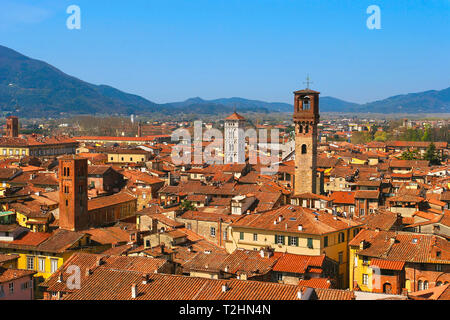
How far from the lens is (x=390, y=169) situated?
57719 millimetres

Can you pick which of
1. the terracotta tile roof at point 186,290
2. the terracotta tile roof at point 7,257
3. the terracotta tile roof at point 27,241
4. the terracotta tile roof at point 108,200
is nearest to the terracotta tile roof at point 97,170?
the terracotta tile roof at point 108,200

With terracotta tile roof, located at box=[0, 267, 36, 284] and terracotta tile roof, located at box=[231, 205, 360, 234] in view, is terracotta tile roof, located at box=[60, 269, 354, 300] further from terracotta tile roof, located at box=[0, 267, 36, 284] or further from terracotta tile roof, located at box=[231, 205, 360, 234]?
terracotta tile roof, located at box=[231, 205, 360, 234]

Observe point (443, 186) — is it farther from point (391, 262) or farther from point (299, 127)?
point (391, 262)

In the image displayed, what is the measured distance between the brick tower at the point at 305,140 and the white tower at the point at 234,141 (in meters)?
23.5

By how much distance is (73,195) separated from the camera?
3375 centimetres

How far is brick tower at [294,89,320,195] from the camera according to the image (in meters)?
41.0

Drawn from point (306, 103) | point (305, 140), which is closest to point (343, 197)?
point (305, 140)

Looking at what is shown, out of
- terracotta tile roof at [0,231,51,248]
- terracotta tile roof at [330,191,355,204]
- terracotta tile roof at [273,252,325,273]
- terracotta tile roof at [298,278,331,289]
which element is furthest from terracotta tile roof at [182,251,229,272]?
terracotta tile roof at [330,191,355,204]

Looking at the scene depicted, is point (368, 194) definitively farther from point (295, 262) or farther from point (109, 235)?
point (295, 262)

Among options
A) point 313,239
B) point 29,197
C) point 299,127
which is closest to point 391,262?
point 313,239

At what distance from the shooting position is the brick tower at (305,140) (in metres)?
41.0

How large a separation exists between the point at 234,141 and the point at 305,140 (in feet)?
121

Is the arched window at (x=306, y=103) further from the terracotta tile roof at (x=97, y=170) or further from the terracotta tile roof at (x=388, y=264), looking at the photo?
the terracotta tile roof at (x=388, y=264)

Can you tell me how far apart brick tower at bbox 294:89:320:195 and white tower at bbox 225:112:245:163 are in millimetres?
23498
